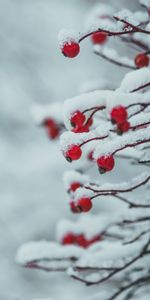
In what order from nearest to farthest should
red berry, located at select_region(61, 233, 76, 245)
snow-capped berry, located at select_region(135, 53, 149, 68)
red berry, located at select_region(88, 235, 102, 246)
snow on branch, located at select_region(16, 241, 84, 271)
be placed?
1. snow-capped berry, located at select_region(135, 53, 149, 68)
2. snow on branch, located at select_region(16, 241, 84, 271)
3. red berry, located at select_region(88, 235, 102, 246)
4. red berry, located at select_region(61, 233, 76, 245)

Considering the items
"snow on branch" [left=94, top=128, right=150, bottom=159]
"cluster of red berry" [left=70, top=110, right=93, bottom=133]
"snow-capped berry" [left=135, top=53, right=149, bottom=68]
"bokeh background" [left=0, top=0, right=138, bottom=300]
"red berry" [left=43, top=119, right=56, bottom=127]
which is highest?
"bokeh background" [left=0, top=0, right=138, bottom=300]

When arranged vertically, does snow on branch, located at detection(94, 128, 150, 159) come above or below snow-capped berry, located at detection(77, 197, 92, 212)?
above

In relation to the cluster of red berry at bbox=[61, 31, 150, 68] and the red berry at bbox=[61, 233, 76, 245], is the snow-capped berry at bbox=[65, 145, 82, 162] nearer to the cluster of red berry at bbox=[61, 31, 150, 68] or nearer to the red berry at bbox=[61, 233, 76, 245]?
the cluster of red berry at bbox=[61, 31, 150, 68]

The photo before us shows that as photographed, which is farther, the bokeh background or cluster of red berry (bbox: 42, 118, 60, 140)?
the bokeh background

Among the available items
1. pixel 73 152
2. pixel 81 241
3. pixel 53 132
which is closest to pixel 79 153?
pixel 73 152

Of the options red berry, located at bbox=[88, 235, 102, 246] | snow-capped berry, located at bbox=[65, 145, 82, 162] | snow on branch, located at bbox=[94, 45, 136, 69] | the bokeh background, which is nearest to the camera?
snow-capped berry, located at bbox=[65, 145, 82, 162]

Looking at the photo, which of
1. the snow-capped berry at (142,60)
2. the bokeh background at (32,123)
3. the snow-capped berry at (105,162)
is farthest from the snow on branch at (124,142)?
the bokeh background at (32,123)

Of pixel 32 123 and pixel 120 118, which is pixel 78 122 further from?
pixel 32 123

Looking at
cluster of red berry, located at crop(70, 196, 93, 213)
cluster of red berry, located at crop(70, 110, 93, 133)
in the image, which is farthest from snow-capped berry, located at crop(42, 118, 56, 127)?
cluster of red berry, located at crop(70, 110, 93, 133)

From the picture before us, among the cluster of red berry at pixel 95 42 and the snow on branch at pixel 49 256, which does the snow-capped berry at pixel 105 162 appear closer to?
the cluster of red berry at pixel 95 42
